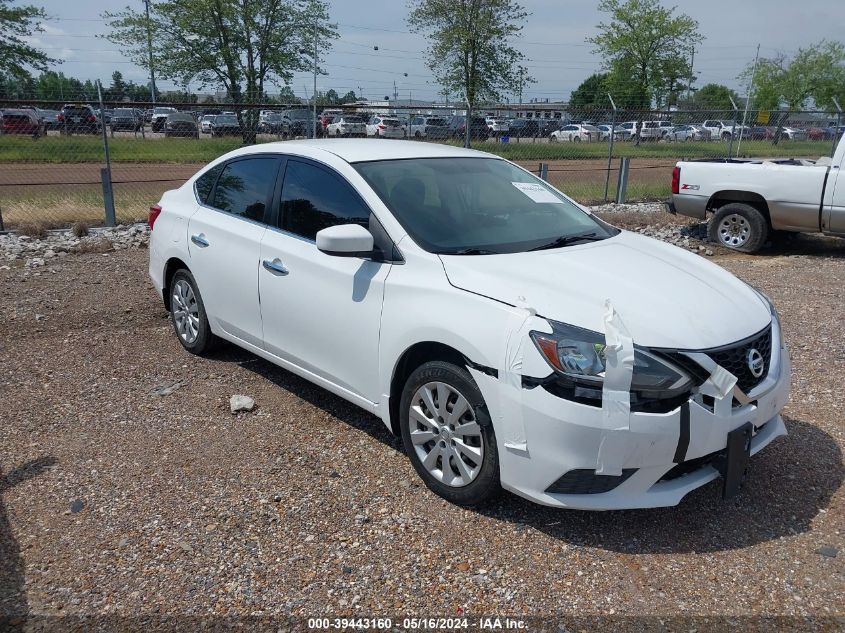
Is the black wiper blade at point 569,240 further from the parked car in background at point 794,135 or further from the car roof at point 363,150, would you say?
the parked car in background at point 794,135

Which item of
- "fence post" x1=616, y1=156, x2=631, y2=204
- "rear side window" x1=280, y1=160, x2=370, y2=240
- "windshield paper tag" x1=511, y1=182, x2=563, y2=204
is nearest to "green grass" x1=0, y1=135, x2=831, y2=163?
"fence post" x1=616, y1=156, x2=631, y2=204

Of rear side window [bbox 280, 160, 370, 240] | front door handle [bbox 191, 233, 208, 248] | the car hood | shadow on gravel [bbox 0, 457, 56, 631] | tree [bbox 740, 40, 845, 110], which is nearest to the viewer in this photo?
shadow on gravel [bbox 0, 457, 56, 631]

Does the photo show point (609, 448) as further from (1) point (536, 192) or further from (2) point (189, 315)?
(2) point (189, 315)

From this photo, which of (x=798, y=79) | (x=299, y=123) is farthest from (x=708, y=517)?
(x=798, y=79)

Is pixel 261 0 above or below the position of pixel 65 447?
above

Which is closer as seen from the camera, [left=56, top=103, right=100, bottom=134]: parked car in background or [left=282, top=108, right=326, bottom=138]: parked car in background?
[left=56, top=103, right=100, bottom=134]: parked car in background

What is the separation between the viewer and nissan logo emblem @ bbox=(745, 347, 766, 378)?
3152 millimetres

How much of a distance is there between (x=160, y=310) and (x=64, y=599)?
427cm

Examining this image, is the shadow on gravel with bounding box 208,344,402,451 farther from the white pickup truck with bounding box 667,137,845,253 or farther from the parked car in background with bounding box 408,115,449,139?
the parked car in background with bounding box 408,115,449,139

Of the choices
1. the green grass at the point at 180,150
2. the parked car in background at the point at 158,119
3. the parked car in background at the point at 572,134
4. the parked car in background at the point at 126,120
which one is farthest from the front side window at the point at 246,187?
the parked car in background at the point at 572,134

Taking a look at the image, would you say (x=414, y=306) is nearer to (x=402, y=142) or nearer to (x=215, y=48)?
(x=402, y=142)

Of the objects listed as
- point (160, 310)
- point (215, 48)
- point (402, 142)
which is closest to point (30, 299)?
point (160, 310)

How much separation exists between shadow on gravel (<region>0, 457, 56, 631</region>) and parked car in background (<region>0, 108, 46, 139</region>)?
10.8m

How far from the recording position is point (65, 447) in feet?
13.3
